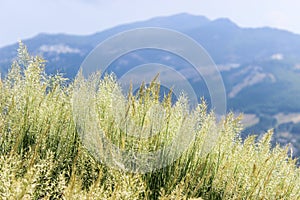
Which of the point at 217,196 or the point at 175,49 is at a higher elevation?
the point at 175,49

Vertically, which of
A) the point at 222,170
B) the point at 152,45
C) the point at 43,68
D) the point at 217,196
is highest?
the point at 152,45

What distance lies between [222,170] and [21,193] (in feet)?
6.62

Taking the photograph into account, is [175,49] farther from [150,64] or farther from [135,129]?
[135,129]

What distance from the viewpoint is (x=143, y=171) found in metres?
4.08

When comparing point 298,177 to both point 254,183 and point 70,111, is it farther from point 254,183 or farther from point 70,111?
point 70,111

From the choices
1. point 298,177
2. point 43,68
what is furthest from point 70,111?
point 298,177

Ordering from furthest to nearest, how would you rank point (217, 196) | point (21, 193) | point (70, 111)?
point (70, 111) < point (217, 196) < point (21, 193)

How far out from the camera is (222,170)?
4164 mm

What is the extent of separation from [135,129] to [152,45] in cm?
128

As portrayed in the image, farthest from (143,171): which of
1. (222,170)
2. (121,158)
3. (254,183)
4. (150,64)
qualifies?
(150,64)

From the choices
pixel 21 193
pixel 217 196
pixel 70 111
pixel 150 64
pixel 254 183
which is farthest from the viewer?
pixel 150 64

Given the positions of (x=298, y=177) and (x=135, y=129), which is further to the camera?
(x=298, y=177)

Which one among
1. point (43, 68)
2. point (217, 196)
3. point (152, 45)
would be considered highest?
point (152, 45)

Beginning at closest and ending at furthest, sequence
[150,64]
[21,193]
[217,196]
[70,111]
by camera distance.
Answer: [21,193] → [217,196] → [70,111] → [150,64]
